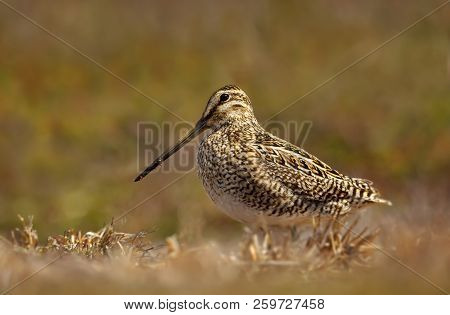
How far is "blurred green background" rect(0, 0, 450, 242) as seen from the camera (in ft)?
42.5

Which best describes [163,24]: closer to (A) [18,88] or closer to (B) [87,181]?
(A) [18,88]

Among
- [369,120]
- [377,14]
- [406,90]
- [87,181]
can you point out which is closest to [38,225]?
[87,181]

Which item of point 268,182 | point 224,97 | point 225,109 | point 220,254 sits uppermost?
point 224,97

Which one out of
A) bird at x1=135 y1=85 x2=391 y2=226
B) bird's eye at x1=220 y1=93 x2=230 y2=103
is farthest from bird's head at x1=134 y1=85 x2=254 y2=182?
bird at x1=135 y1=85 x2=391 y2=226

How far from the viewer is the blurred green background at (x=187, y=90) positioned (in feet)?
42.5

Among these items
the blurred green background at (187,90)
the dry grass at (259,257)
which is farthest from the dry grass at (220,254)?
the blurred green background at (187,90)

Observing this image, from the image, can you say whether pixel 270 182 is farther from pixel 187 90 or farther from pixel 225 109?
pixel 187 90

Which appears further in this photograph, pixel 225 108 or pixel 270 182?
pixel 225 108

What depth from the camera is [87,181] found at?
533 inches

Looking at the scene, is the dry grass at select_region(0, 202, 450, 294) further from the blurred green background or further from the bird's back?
the blurred green background

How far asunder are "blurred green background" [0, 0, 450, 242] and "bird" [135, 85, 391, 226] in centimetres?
378

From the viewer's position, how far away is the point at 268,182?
712cm

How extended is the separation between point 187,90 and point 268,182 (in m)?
9.13

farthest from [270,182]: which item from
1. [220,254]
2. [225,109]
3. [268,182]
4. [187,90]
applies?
[187,90]
